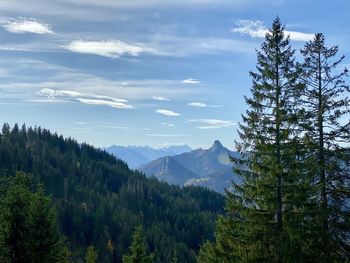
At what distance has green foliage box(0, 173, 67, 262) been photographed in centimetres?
2750

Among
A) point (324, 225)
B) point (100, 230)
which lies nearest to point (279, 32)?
point (324, 225)

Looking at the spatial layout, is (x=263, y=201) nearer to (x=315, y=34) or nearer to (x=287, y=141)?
(x=287, y=141)

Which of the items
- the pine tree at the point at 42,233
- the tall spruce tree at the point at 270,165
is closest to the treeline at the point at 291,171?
the tall spruce tree at the point at 270,165

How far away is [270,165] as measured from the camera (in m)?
23.6

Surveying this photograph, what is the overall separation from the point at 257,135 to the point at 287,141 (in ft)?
5.77

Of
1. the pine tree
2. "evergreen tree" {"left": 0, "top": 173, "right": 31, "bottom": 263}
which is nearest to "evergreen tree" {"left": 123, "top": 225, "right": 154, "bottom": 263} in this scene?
the pine tree

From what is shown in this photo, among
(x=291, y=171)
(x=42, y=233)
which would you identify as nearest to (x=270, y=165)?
(x=291, y=171)

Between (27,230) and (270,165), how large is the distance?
17.2 m

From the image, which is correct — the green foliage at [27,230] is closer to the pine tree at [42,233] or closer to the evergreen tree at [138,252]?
the pine tree at [42,233]

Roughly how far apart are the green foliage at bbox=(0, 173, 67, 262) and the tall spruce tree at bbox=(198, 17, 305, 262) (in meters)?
12.9

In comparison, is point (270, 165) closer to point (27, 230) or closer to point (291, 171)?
point (291, 171)

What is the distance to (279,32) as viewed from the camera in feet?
79.0

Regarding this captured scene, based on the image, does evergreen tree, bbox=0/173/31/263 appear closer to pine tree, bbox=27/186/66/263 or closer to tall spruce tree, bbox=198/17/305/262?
pine tree, bbox=27/186/66/263

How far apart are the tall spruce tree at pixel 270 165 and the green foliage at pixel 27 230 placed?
12875 mm
